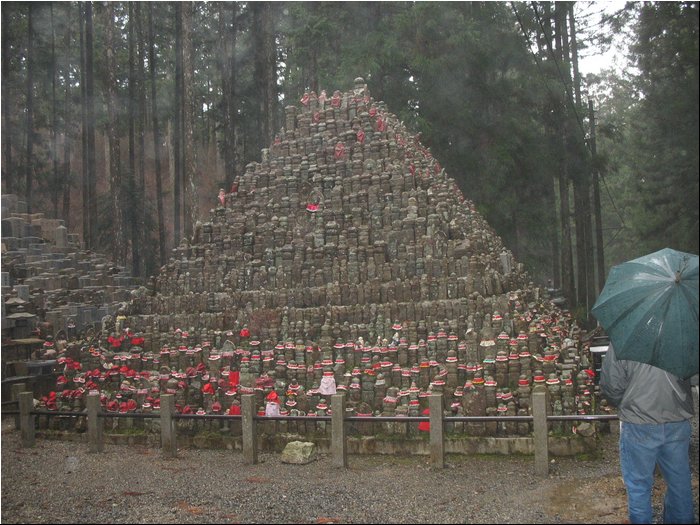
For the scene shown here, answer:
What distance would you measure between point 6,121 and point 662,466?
21.5 m

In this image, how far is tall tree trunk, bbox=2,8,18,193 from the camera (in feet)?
62.3

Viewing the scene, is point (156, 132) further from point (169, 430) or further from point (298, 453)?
point (298, 453)

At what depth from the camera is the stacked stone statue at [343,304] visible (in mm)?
9555

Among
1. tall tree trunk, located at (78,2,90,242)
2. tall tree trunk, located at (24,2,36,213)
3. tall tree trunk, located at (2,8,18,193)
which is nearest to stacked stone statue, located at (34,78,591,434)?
tall tree trunk, located at (2,8,18,193)

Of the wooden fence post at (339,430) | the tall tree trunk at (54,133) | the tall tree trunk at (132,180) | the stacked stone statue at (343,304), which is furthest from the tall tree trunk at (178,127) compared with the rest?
the wooden fence post at (339,430)

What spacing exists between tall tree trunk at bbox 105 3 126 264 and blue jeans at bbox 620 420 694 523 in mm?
19158

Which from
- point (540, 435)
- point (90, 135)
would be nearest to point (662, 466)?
point (540, 435)

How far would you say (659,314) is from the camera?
187 inches

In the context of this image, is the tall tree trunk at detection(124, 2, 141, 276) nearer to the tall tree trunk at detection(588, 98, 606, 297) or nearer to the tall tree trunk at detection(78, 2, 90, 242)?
the tall tree trunk at detection(78, 2, 90, 242)

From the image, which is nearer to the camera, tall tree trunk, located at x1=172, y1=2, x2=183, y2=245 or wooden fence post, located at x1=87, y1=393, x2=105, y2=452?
Answer: wooden fence post, located at x1=87, y1=393, x2=105, y2=452

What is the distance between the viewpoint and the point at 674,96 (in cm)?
567

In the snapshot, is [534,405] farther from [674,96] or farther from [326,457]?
[674,96]

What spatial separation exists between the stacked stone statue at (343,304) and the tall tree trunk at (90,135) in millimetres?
11518

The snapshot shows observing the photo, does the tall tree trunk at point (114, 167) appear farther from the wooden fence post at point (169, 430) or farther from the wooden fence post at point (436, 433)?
the wooden fence post at point (436, 433)
